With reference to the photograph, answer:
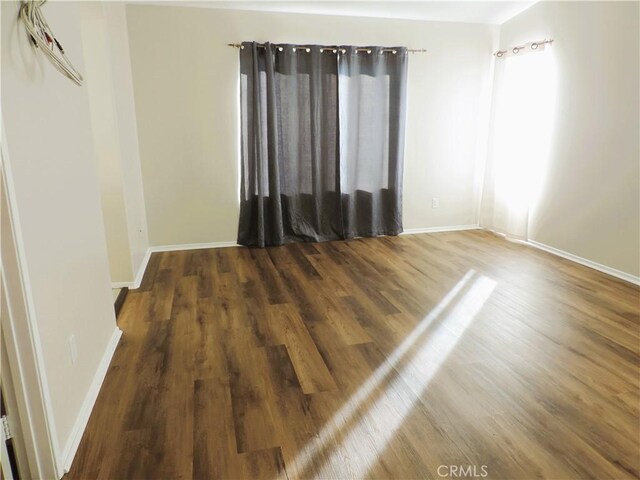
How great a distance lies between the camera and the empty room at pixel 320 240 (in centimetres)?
165

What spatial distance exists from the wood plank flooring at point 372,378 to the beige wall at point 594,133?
17.0 inches

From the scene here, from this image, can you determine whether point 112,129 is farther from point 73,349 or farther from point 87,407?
point 87,407

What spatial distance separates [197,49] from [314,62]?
114cm

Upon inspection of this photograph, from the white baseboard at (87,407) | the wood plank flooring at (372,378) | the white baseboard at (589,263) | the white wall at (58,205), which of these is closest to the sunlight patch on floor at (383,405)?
the wood plank flooring at (372,378)

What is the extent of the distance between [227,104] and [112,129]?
1.38 meters

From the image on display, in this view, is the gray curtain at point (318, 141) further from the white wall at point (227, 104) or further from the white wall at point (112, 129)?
the white wall at point (112, 129)

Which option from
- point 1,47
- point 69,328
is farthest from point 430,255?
point 1,47

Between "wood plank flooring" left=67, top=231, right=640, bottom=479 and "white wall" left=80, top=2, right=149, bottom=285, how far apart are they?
15.4 inches

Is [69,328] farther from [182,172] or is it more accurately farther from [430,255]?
[430,255]

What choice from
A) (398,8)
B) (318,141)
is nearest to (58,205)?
(318,141)

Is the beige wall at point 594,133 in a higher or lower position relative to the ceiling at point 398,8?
lower

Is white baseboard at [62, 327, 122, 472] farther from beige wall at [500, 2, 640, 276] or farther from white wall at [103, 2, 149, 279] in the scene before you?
beige wall at [500, 2, 640, 276]

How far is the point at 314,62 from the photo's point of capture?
173 inches

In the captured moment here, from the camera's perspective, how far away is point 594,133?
149 inches
